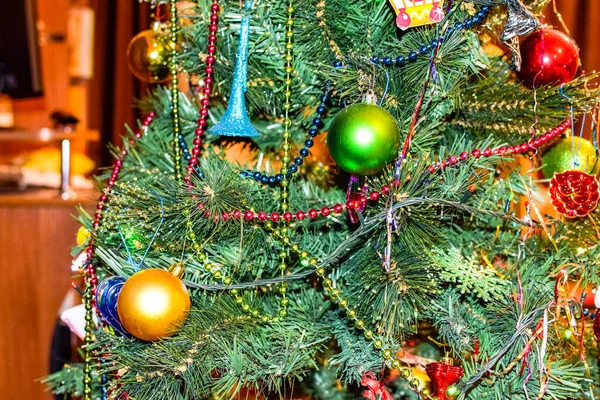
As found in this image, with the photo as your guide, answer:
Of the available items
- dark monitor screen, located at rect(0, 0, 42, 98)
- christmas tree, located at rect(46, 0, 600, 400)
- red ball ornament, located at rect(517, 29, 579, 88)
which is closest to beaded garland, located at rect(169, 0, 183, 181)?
christmas tree, located at rect(46, 0, 600, 400)

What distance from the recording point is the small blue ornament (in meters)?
0.50

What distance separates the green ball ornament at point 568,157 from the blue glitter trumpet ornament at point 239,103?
30 centimetres

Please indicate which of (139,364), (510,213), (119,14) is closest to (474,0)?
(510,213)

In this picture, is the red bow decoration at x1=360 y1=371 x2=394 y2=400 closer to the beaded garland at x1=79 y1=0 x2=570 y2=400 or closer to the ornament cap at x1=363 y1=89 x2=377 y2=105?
the beaded garland at x1=79 y1=0 x2=570 y2=400

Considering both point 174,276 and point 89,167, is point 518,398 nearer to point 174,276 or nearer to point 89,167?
point 174,276

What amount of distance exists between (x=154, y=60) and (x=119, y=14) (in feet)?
5.12

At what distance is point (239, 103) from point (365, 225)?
0.17 m

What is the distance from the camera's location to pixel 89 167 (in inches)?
71.4

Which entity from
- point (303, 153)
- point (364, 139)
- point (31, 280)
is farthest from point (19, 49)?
point (364, 139)

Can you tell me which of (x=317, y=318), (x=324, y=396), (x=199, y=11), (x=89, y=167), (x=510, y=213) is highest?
(x=199, y=11)

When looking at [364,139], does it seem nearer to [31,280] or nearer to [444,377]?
[444,377]

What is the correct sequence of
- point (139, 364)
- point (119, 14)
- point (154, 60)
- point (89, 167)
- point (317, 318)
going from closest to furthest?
point (139, 364)
point (317, 318)
point (154, 60)
point (89, 167)
point (119, 14)

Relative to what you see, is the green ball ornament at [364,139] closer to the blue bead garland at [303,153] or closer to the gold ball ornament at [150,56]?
the blue bead garland at [303,153]

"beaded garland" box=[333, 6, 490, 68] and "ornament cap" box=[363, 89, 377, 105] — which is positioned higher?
"beaded garland" box=[333, 6, 490, 68]
